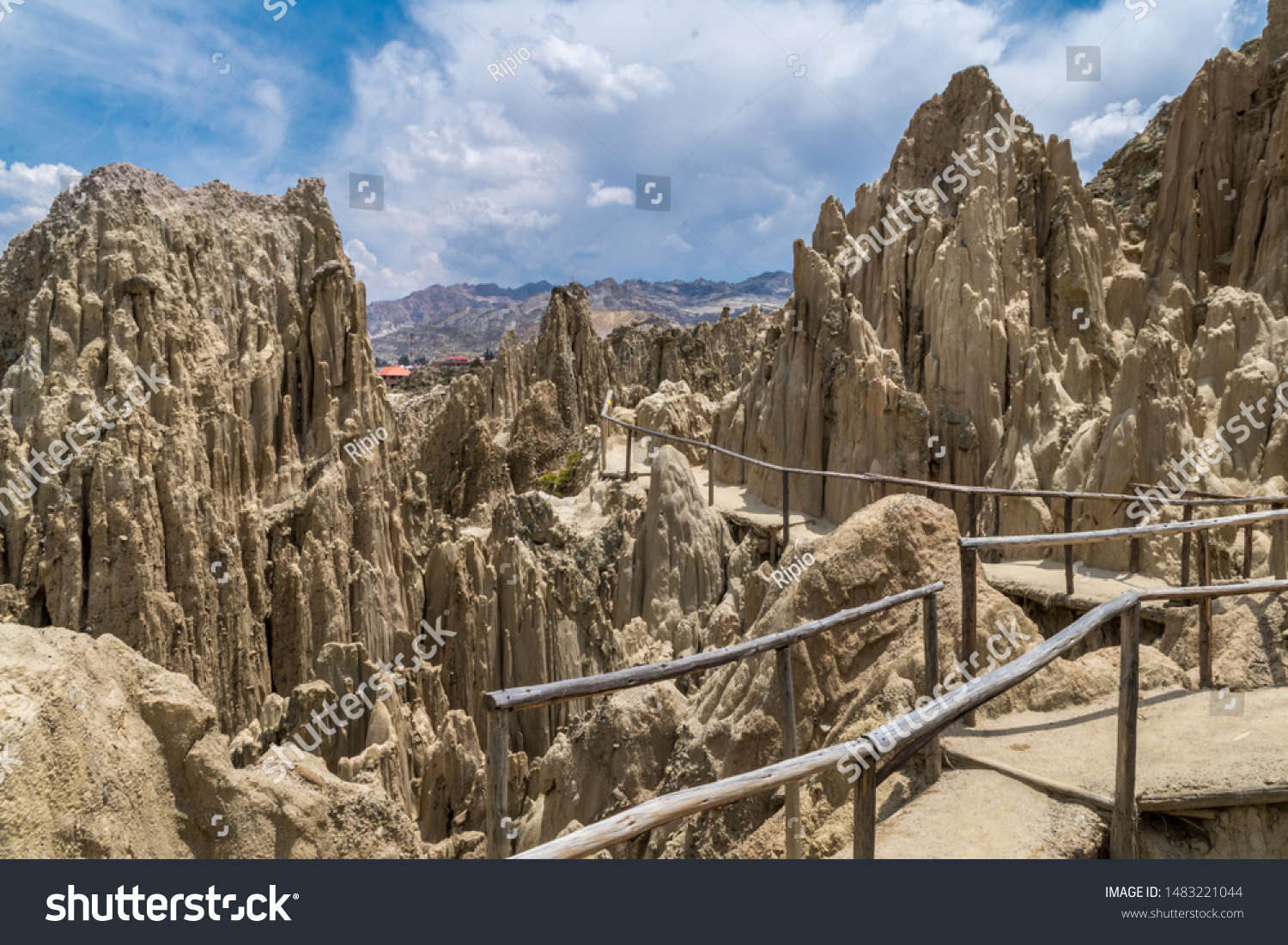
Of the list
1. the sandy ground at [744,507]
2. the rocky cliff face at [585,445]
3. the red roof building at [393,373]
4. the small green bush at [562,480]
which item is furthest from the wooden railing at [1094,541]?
the red roof building at [393,373]

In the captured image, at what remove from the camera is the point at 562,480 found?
21.5 meters

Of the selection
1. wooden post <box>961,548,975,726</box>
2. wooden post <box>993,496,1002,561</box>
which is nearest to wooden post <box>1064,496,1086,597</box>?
wooden post <box>993,496,1002,561</box>

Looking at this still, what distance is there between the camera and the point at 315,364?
16922 millimetres

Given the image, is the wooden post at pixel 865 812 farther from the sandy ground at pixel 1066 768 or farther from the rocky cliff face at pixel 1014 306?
the rocky cliff face at pixel 1014 306

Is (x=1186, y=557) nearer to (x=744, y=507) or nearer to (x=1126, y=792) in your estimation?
(x=1126, y=792)

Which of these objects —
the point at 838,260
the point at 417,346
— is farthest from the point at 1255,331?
the point at 417,346

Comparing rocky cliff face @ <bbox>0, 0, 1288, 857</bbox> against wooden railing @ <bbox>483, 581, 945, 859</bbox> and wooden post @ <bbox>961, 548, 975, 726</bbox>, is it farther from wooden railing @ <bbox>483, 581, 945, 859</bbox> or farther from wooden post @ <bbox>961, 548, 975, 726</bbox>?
wooden railing @ <bbox>483, 581, 945, 859</bbox>

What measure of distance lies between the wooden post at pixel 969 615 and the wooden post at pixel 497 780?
297cm

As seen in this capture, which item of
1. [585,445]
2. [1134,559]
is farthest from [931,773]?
[585,445]

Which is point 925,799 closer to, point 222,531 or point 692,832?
point 692,832

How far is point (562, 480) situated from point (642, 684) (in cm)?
1867

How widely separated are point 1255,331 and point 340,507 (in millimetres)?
18039

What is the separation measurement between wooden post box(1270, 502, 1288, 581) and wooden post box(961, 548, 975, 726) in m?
7.01
